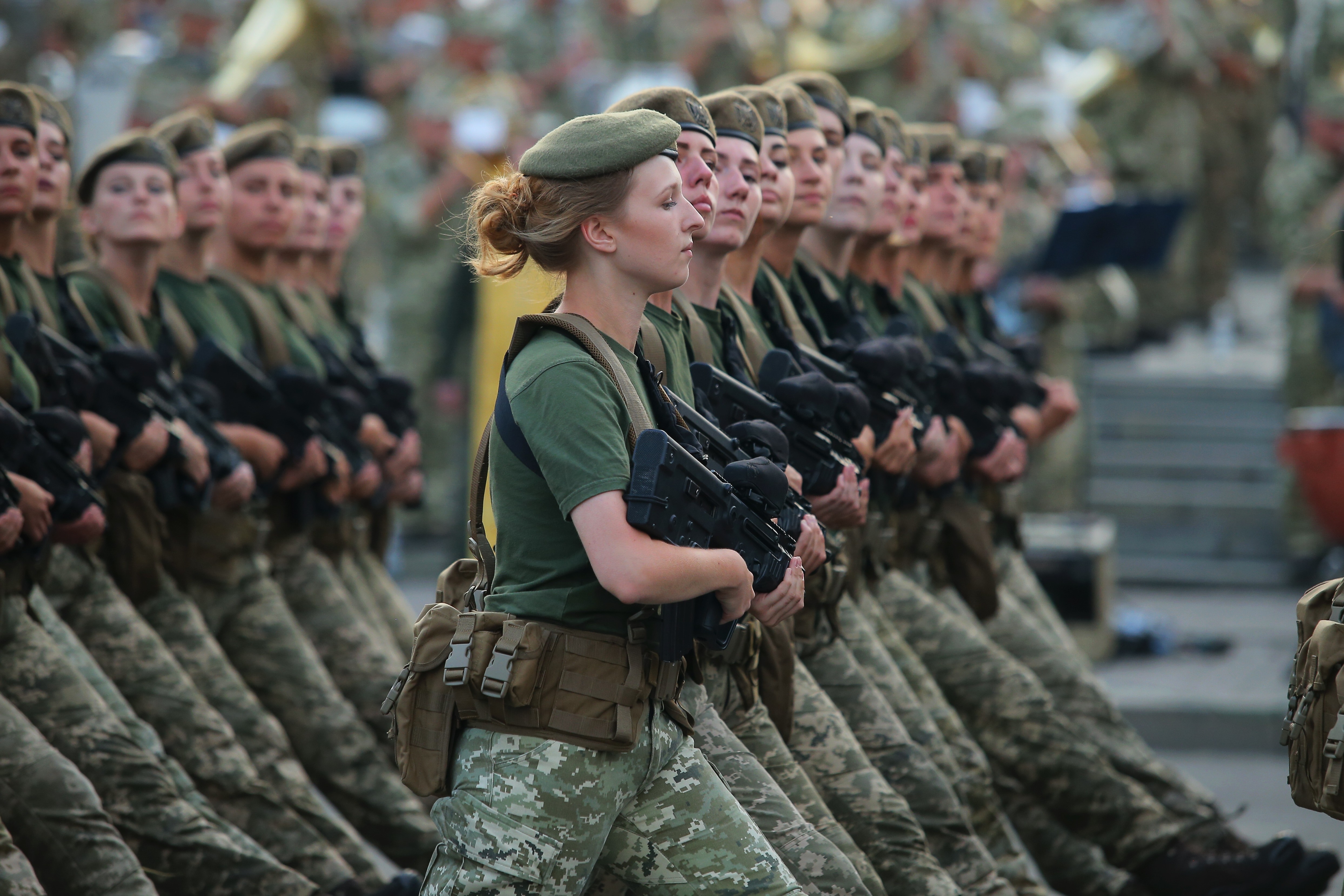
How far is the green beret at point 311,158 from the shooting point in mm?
7223

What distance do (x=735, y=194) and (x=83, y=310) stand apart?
2.05m

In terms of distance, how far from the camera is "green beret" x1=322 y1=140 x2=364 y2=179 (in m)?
7.68

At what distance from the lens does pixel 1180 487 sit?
12961 mm

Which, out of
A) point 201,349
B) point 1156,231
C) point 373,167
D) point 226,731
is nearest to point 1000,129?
point 1156,231

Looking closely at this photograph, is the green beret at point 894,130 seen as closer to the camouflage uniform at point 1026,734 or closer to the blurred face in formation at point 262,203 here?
the camouflage uniform at point 1026,734

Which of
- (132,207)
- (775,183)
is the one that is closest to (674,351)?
(775,183)

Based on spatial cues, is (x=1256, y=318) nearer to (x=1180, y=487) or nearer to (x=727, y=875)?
(x=1180, y=487)

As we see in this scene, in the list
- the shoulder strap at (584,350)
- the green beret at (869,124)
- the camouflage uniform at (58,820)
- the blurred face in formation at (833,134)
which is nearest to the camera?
the shoulder strap at (584,350)

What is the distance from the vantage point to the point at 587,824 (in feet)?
11.0

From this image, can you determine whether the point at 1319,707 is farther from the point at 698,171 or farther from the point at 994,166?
the point at 994,166

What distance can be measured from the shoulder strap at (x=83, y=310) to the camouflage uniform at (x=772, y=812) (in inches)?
97.3

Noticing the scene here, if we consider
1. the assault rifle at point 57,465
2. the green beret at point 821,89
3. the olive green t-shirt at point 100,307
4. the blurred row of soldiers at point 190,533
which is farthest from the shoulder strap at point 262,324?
the green beret at point 821,89

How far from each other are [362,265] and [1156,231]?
17.6 feet

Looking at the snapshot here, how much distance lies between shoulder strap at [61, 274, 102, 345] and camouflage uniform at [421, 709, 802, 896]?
8.56ft
